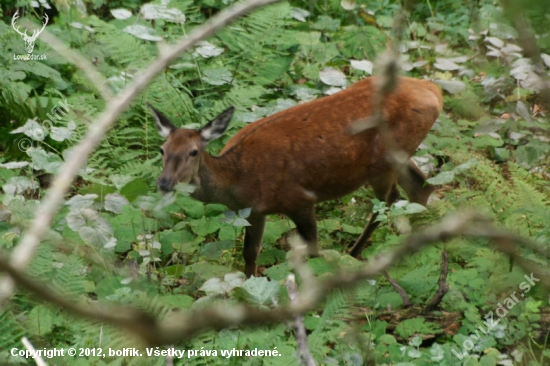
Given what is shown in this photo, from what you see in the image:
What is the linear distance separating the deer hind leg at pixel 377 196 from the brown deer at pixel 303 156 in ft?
0.28

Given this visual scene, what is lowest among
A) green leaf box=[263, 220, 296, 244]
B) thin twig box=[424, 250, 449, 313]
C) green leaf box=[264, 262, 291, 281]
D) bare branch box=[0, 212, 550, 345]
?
green leaf box=[263, 220, 296, 244]

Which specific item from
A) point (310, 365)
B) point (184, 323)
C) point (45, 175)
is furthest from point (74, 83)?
point (184, 323)

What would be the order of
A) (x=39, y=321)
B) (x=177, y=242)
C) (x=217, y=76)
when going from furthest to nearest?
(x=217, y=76)
(x=177, y=242)
(x=39, y=321)

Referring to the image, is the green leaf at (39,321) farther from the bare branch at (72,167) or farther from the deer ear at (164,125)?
the bare branch at (72,167)

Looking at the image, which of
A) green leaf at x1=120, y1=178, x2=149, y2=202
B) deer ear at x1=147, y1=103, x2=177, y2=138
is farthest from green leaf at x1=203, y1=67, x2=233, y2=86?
green leaf at x1=120, y1=178, x2=149, y2=202

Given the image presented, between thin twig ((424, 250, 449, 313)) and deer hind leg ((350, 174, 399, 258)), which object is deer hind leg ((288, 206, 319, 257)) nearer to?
deer hind leg ((350, 174, 399, 258))

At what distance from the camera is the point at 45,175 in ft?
24.7

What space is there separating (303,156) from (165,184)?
51.7 inches

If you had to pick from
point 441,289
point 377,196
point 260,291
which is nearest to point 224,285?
point 260,291

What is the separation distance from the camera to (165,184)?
6156mm

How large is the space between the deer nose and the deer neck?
0.47 m

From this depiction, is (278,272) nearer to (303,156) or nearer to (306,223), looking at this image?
(306,223)

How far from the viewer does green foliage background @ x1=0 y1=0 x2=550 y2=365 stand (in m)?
4.57

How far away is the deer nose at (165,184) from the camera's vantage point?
6.11 metres
